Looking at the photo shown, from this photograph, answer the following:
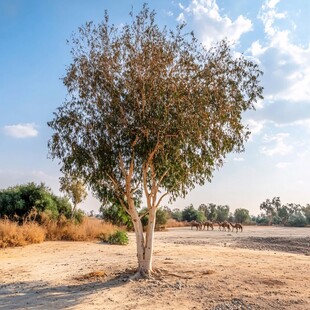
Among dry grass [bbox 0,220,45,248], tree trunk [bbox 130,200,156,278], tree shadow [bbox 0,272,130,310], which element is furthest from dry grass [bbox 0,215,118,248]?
tree trunk [bbox 130,200,156,278]

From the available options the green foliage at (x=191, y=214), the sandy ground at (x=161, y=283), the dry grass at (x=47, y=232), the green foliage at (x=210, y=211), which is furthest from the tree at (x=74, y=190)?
the green foliage at (x=210, y=211)

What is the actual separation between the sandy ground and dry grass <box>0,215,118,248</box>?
3518 millimetres

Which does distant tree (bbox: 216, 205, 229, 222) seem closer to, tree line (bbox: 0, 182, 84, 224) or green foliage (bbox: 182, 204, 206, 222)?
green foliage (bbox: 182, 204, 206, 222)

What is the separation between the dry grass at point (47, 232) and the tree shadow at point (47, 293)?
9.44 metres

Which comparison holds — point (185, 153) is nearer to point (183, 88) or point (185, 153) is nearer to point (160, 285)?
point (183, 88)

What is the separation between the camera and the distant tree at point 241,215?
82000 mm

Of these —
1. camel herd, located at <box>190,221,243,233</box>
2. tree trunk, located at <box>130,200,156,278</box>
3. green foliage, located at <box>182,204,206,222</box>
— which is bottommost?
tree trunk, located at <box>130,200,156,278</box>

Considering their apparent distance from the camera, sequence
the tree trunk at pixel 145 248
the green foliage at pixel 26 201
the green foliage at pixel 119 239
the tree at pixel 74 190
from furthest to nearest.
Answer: the tree at pixel 74 190, the green foliage at pixel 26 201, the green foliage at pixel 119 239, the tree trunk at pixel 145 248

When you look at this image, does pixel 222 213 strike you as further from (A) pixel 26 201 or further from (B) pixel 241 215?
(A) pixel 26 201

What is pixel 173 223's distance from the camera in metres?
58.7

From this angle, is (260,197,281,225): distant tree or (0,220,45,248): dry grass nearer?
(0,220,45,248): dry grass

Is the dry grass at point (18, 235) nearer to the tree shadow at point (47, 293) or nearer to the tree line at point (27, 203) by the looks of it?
the tree line at point (27, 203)

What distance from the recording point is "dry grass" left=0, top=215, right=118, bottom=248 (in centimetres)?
1997

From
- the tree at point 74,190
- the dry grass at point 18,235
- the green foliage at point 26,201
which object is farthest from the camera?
the tree at point 74,190
